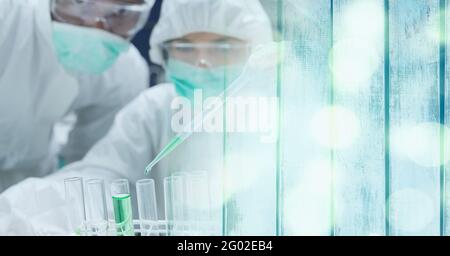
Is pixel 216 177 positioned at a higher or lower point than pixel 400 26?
→ lower

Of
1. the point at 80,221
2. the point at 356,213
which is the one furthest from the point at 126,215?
the point at 356,213

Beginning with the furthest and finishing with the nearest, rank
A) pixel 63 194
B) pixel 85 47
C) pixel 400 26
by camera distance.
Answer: pixel 85 47 → pixel 63 194 → pixel 400 26

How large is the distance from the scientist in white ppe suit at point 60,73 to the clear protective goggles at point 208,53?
0.23 feet

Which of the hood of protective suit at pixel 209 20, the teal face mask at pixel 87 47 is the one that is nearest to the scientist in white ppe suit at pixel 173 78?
the hood of protective suit at pixel 209 20

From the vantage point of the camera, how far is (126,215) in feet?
2.82

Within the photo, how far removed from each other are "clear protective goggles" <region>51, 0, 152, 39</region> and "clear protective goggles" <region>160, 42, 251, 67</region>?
3.1 inches

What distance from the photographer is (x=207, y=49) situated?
1.00 metres

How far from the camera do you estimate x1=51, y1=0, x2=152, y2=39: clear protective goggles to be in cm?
100

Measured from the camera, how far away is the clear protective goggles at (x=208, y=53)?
3.16 feet

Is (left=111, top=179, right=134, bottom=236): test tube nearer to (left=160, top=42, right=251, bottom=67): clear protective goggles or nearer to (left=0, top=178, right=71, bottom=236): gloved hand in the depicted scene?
(left=0, top=178, right=71, bottom=236): gloved hand

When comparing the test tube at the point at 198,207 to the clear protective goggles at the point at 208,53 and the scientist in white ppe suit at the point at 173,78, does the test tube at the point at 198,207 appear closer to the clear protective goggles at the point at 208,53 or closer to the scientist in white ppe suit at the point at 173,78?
the scientist in white ppe suit at the point at 173,78

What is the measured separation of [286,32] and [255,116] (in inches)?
6.5

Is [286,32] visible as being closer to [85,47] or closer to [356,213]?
[356,213]

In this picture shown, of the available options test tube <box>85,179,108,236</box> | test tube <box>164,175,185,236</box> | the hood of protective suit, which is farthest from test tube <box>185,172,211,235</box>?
the hood of protective suit
